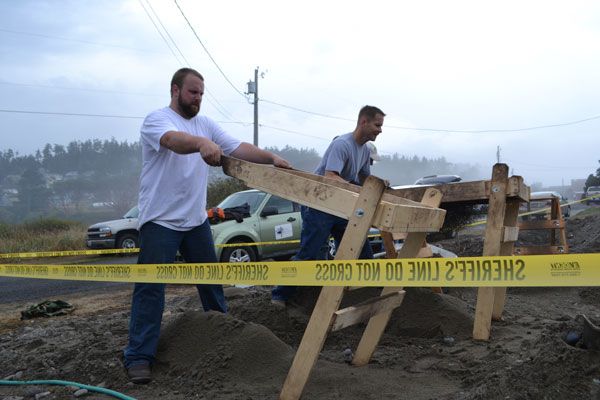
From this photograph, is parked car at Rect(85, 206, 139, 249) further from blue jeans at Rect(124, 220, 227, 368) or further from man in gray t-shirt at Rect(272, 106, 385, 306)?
blue jeans at Rect(124, 220, 227, 368)

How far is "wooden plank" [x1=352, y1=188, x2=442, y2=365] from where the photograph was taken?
137 inches

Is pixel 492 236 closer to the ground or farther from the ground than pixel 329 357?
farther from the ground

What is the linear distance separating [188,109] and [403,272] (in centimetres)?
205

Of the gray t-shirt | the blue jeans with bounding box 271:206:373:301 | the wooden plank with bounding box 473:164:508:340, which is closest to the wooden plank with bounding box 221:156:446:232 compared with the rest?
the wooden plank with bounding box 473:164:508:340

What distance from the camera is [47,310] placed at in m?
7.16

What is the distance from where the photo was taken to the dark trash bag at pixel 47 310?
6.98 m

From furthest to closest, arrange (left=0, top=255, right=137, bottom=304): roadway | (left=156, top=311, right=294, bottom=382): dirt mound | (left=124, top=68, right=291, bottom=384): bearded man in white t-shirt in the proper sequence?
(left=0, top=255, right=137, bottom=304): roadway, (left=124, top=68, right=291, bottom=384): bearded man in white t-shirt, (left=156, top=311, right=294, bottom=382): dirt mound

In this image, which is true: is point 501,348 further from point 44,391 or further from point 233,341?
point 44,391

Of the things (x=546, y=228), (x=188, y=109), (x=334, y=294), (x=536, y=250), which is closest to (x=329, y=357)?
(x=334, y=294)

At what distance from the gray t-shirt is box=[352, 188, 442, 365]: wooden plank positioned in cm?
131

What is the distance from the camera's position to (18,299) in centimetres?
932

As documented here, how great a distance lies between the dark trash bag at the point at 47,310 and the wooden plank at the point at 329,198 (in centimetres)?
502

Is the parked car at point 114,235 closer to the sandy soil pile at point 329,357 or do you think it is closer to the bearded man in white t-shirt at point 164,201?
the sandy soil pile at point 329,357

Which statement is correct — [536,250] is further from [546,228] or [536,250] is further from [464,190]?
[464,190]
